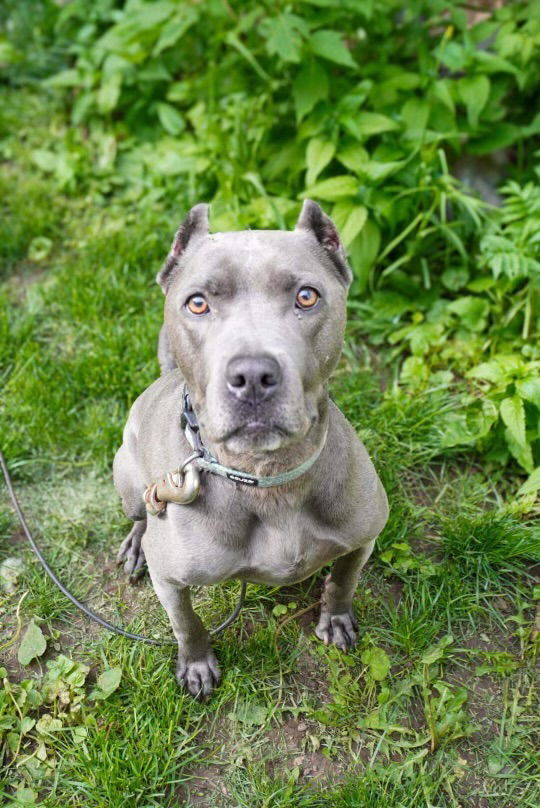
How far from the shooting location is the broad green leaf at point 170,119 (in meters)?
5.35

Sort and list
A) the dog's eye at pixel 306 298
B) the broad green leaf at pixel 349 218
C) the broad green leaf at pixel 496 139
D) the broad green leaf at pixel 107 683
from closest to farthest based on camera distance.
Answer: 1. the dog's eye at pixel 306 298
2. the broad green leaf at pixel 107 683
3. the broad green leaf at pixel 349 218
4. the broad green leaf at pixel 496 139

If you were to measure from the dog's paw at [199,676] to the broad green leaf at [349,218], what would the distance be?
2.24m

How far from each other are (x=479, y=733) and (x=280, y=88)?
395cm

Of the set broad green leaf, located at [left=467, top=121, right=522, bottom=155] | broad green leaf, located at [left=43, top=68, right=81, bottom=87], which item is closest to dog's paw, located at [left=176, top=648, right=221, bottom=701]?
broad green leaf, located at [left=467, top=121, right=522, bottom=155]

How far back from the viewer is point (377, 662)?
3154mm

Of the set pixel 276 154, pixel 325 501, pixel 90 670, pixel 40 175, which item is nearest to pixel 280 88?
pixel 276 154

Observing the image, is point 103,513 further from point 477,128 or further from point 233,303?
point 477,128

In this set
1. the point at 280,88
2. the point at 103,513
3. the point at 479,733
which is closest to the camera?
the point at 479,733

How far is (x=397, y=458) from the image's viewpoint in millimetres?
3896

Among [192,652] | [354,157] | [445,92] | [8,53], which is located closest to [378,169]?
[354,157]

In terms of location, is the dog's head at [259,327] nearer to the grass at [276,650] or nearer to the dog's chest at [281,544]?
the dog's chest at [281,544]

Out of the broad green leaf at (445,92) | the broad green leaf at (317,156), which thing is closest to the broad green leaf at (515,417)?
the broad green leaf at (317,156)

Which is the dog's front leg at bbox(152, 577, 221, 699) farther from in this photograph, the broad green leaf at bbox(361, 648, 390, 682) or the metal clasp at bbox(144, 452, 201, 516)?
the broad green leaf at bbox(361, 648, 390, 682)

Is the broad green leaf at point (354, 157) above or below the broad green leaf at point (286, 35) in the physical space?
below
